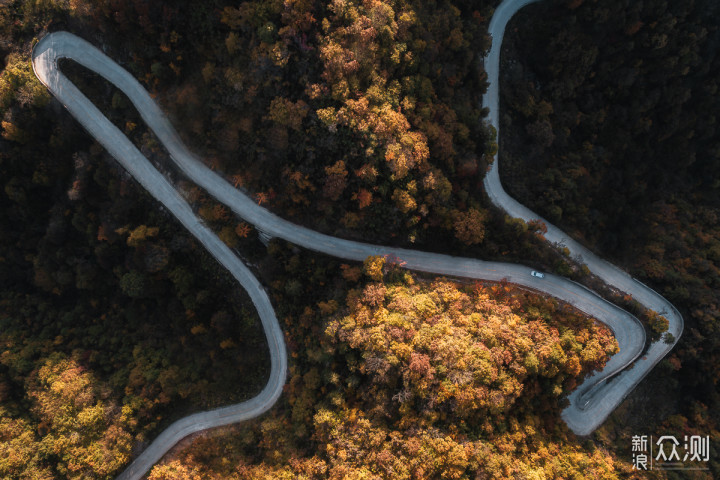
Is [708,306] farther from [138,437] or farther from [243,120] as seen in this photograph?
[138,437]

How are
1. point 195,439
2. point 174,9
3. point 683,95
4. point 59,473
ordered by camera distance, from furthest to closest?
point 683,95, point 195,439, point 59,473, point 174,9

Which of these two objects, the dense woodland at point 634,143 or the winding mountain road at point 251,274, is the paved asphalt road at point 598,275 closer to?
the winding mountain road at point 251,274

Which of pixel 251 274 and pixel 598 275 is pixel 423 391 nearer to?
pixel 251 274

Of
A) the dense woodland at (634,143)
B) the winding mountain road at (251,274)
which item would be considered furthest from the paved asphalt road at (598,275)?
the dense woodland at (634,143)

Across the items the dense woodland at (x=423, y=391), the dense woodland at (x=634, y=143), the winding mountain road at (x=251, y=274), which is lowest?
the dense woodland at (x=423, y=391)

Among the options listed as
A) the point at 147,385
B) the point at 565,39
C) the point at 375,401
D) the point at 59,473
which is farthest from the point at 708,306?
the point at 59,473

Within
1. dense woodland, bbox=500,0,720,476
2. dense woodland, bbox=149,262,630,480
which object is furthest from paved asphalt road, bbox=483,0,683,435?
dense woodland, bbox=149,262,630,480
